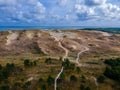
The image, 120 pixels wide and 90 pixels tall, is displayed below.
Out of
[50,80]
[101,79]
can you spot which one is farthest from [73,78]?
[101,79]

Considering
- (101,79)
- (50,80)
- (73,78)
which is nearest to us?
(50,80)

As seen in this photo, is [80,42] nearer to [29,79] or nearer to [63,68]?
[63,68]

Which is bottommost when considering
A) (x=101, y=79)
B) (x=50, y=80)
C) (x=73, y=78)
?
(x=101, y=79)

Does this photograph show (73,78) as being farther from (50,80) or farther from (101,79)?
(101,79)

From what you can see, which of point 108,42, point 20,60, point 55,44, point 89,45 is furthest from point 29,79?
point 108,42

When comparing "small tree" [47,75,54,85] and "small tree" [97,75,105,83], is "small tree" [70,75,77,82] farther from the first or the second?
"small tree" [97,75,105,83]

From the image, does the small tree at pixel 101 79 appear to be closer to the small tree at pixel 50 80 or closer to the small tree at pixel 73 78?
the small tree at pixel 73 78

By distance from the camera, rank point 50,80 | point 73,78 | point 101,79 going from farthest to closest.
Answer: point 101,79 < point 73,78 < point 50,80

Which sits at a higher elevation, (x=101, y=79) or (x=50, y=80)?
(x=50, y=80)

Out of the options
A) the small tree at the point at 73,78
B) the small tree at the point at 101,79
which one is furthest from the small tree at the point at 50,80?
the small tree at the point at 101,79

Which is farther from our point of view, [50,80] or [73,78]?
[73,78]

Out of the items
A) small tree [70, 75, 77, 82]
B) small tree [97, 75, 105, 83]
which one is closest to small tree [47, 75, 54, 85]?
small tree [70, 75, 77, 82]
